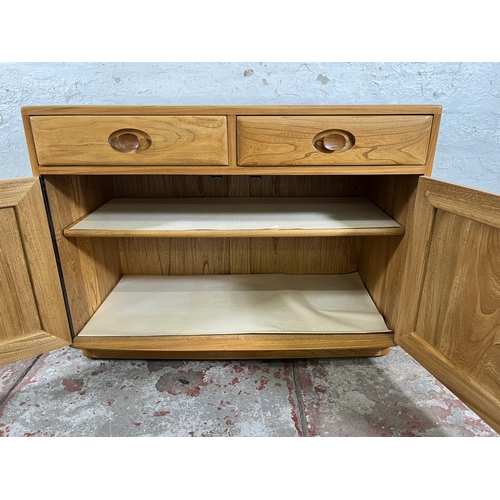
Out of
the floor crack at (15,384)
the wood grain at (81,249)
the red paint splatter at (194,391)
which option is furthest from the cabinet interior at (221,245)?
the red paint splatter at (194,391)

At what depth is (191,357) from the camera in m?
1.10

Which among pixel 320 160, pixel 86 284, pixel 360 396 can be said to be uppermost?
pixel 320 160

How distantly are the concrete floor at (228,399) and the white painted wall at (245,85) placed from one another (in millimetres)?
807

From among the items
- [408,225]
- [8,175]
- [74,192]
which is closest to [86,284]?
[74,192]

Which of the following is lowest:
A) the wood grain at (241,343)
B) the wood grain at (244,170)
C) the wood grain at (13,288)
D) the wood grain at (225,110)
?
the wood grain at (241,343)

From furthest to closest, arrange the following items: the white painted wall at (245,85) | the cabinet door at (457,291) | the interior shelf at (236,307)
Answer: the white painted wall at (245,85)
the interior shelf at (236,307)
the cabinet door at (457,291)

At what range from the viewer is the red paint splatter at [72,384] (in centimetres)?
99

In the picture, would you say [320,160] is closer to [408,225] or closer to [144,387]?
[408,225]

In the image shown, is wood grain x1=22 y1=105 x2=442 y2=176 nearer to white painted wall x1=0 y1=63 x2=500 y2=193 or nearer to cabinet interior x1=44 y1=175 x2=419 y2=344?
cabinet interior x1=44 y1=175 x2=419 y2=344

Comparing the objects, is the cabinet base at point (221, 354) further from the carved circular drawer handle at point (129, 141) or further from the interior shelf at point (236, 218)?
the carved circular drawer handle at point (129, 141)

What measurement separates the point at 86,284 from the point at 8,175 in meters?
0.56

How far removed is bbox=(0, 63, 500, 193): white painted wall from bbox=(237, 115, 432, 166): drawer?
435 millimetres

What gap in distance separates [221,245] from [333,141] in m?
0.59

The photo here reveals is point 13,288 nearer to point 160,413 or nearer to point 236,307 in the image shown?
point 160,413
